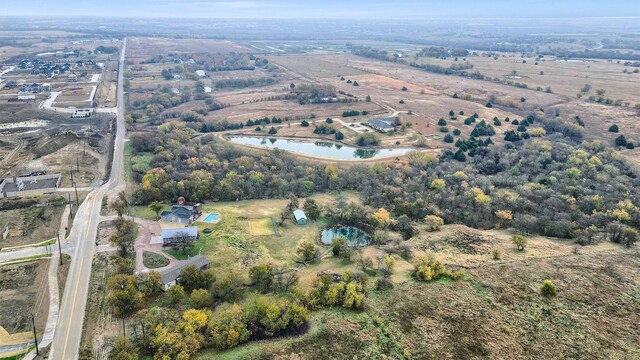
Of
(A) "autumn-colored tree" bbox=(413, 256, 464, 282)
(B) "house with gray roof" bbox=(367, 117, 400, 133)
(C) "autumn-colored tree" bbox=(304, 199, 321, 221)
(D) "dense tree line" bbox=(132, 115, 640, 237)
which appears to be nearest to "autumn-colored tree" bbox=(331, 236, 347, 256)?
(A) "autumn-colored tree" bbox=(413, 256, 464, 282)

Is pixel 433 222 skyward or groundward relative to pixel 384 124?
groundward

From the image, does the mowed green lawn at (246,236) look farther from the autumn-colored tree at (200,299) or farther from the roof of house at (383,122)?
the roof of house at (383,122)

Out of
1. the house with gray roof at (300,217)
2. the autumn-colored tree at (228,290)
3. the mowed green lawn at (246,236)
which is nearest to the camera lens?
the autumn-colored tree at (228,290)

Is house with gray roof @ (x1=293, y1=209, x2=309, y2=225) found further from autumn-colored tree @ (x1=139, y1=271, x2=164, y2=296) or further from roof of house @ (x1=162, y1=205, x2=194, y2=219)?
autumn-colored tree @ (x1=139, y1=271, x2=164, y2=296)

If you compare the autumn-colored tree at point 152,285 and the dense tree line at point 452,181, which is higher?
the dense tree line at point 452,181

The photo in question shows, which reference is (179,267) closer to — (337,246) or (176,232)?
→ (176,232)

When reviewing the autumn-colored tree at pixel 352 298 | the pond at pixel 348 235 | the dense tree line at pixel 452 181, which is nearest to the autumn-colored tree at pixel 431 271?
the autumn-colored tree at pixel 352 298

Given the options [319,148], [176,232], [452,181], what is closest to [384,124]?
[319,148]
